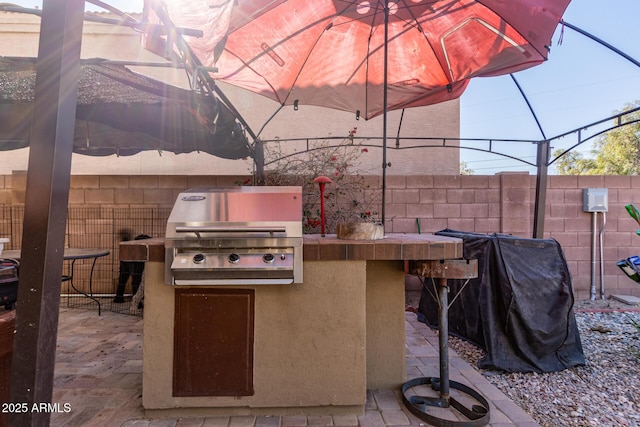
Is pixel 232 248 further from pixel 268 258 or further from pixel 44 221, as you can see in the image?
pixel 44 221

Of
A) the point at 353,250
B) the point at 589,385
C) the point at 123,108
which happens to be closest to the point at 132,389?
the point at 353,250

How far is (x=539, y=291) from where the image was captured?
9.72 feet

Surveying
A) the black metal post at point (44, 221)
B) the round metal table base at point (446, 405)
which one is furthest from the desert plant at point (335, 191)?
the black metal post at point (44, 221)

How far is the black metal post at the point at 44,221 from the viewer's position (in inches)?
47.3

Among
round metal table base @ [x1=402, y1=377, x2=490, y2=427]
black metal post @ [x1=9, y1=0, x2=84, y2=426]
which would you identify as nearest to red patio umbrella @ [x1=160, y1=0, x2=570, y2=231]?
black metal post @ [x1=9, y1=0, x2=84, y2=426]

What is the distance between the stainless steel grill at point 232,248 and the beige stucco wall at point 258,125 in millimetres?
4657

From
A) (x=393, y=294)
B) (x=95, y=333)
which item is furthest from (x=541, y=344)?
(x=95, y=333)

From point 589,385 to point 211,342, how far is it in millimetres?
2948

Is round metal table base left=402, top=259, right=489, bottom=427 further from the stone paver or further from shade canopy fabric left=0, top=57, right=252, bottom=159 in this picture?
shade canopy fabric left=0, top=57, right=252, bottom=159

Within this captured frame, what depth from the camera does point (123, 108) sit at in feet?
10.3

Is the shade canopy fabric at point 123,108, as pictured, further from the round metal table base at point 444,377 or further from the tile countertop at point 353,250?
the round metal table base at point 444,377

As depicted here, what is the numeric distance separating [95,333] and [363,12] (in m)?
4.23

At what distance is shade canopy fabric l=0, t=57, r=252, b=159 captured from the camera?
2752 mm

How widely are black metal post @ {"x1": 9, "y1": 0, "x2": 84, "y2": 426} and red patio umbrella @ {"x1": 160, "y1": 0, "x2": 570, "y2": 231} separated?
41.0 inches
